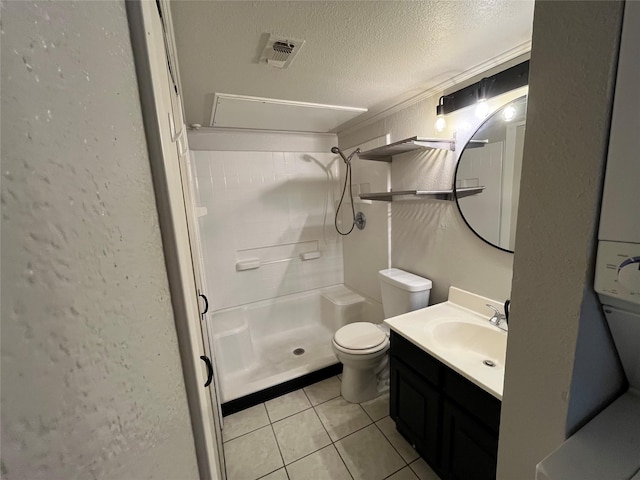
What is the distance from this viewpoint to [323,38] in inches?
45.1

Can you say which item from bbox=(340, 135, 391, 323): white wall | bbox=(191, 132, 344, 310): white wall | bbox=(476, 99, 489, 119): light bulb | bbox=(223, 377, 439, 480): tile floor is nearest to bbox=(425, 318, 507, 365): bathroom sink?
bbox=(223, 377, 439, 480): tile floor

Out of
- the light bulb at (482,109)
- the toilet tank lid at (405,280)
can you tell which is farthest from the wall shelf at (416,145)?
the toilet tank lid at (405,280)

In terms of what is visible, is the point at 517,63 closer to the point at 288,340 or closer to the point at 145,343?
the point at 145,343

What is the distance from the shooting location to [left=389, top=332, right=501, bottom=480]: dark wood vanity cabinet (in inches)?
41.3

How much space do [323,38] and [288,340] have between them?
2456mm

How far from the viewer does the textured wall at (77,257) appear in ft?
0.56

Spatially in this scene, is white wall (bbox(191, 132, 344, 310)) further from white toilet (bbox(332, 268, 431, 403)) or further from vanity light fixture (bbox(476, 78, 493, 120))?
vanity light fixture (bbox(476, 78, 493, 120))

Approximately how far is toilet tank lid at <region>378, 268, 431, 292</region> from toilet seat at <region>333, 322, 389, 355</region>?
1.27ft

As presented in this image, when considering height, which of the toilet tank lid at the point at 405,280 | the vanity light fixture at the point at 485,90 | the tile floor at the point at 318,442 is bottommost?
the tile floor at the point at 318,442

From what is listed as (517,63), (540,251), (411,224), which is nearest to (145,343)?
(540,251)

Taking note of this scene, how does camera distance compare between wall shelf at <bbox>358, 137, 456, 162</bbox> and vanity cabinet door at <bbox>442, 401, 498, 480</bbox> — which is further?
wall shelf at <bbox>358, 137, 456, 162</bbox>

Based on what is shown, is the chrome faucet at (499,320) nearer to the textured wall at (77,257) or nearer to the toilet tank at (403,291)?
the toilet tank at (403,291)

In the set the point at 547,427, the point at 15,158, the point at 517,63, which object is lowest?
the point at 547,427

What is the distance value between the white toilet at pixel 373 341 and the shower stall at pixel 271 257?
0.34 meters
